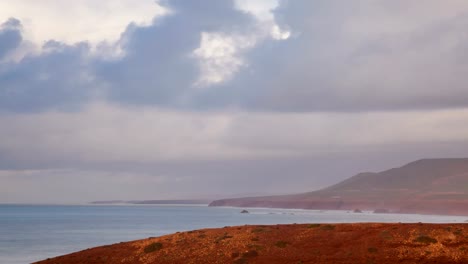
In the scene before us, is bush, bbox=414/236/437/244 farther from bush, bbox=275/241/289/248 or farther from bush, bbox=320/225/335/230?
bush, bbox=275/241/289/248

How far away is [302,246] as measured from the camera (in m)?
50.7

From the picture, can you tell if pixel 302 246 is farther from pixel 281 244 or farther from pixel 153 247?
pixel 153 247

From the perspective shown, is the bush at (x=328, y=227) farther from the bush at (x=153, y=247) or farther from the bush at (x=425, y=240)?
the bush at (x=153, y=247)

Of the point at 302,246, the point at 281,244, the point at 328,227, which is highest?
the point at 328,227

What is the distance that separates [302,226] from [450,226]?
13.0 metres

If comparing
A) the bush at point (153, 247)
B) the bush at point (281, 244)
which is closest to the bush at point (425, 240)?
the bush at point (281, 244)

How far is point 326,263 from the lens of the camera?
4603cm

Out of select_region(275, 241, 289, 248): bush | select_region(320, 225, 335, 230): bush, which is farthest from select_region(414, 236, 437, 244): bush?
select_region(275, 241, 289, 248): bush

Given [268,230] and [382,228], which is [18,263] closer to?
[268,230]

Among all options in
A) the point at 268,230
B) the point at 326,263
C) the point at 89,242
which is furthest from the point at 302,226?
the point at 89,242

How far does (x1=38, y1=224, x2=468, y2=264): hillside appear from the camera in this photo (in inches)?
1839

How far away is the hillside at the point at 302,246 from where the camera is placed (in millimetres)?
46719

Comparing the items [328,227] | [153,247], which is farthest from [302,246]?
[153,247]

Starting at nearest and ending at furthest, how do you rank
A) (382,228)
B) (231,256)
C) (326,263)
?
(326,263)
(231,256)
(382,228)
